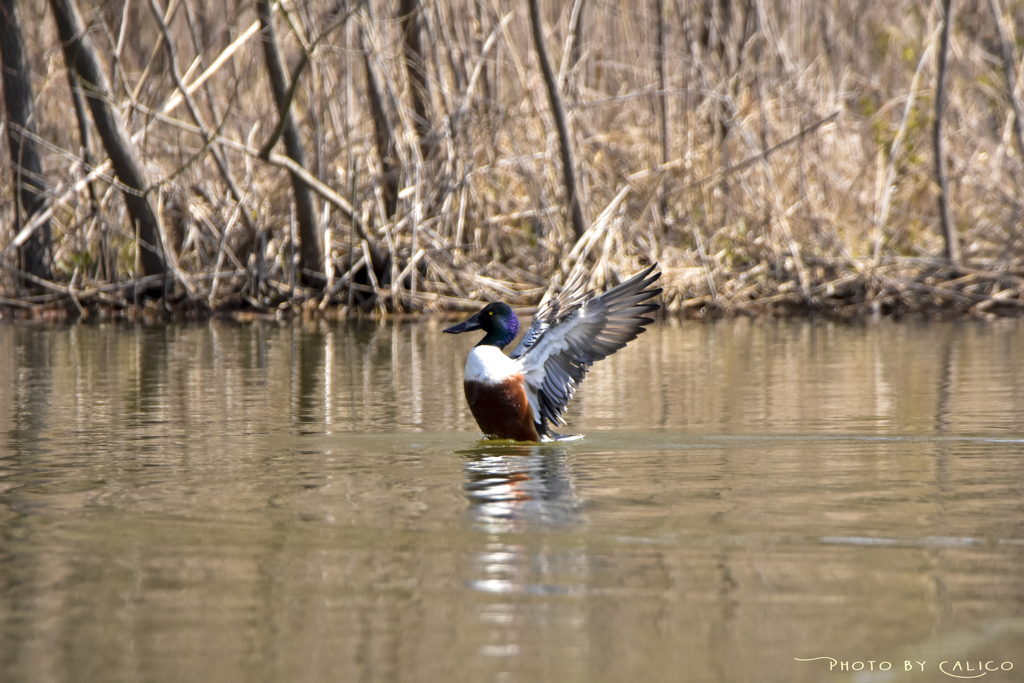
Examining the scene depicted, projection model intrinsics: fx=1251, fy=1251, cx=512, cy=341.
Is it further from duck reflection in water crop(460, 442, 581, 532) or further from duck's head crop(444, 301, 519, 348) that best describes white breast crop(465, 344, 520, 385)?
duck reflection in water crop(460, 442, 581, 532)

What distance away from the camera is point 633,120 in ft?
41.8

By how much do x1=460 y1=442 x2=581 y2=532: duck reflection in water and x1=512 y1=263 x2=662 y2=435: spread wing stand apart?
0.30 metres

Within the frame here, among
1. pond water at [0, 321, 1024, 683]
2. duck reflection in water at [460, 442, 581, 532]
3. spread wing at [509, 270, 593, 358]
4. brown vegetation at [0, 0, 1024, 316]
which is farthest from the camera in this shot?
brown vegetation at [0, 0, 1024, 316]

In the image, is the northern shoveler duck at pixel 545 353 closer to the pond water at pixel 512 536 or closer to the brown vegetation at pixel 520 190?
the pond water at pixel 512 536

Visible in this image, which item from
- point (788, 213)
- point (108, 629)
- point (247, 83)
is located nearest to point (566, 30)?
point (788, 213)

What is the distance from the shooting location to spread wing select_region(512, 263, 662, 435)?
17.0 feet

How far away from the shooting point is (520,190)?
40.3 ft

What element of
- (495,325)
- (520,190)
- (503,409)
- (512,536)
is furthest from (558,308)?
(520,190)

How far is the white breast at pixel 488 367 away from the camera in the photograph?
16.8ft

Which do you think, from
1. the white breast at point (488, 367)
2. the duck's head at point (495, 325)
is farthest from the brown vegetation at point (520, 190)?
the white breast at point (488, 367)

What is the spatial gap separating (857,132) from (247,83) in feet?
21.8

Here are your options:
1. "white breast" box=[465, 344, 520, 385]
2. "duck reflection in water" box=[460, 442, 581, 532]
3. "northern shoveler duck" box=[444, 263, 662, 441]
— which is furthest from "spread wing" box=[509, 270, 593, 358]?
"duck reflection in water" box=[460, 442, 581, 532]

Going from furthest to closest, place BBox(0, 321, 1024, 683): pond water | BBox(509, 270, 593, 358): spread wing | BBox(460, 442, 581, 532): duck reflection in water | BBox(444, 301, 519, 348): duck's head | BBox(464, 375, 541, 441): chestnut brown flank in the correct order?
BBox(444, 301, 519, 348): duck's head → BBox(509, 270, 593, 358): spread wing → BBox(464, 375, 541, 441): chestnut brown flank → BBox(460, 442, 581, 532): duck reflection in water → BBox(0, 321, 1024, 683): pond water

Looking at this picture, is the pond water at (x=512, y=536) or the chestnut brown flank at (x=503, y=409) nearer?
the pond water at (x=512, y=536)
